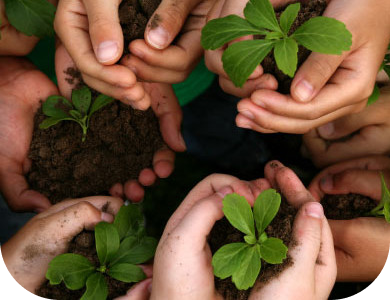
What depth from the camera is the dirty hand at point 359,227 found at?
A: 166 cm

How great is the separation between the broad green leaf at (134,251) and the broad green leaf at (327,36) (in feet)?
2.96

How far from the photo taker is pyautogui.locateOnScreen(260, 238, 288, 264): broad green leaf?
1.19 metres

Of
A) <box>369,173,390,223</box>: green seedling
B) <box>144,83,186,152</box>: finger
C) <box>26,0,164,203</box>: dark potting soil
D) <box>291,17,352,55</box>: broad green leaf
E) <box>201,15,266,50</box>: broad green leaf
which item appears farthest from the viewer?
<box>144,83,186,152</box>: finger

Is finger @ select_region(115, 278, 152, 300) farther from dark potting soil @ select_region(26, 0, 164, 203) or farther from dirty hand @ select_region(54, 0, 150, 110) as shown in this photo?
dirty hand @ select_region(54, 0, 150, 110)

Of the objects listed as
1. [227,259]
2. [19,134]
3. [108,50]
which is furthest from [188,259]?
[19,134]

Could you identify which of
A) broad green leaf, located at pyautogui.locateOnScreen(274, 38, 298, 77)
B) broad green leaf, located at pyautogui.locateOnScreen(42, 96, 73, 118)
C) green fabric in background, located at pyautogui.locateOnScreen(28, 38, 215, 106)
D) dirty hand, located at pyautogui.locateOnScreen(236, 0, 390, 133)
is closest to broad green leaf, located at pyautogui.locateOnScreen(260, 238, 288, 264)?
dirty hand, located at pyautogui.locateOnScreen(236, 0, 390, 133)

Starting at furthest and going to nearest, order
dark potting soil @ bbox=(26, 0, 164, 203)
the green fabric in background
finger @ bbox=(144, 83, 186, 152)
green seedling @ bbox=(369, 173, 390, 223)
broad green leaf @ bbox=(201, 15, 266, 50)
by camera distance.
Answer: the green fabric in background → finger @ bbox=(144, 83, 186, 152) → dark potting soil @ bbox=(26, 0, 164, 203) → green seedling @ bbox=(369, 173, 390, 223) → broad green leaf @ bbox=(201, 15, 266, 50)

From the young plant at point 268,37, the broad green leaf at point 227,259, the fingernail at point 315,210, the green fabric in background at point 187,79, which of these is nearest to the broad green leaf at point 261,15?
the young plant at point 268,37

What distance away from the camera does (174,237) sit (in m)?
1.26

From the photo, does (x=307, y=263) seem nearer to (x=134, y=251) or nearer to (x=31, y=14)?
(x=134, y=251)

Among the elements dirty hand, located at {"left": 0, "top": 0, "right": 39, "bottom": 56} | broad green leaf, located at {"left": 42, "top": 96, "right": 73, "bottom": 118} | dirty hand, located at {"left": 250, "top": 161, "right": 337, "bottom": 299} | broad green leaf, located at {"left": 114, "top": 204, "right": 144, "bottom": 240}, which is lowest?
broad green leaf, located at {"left": 114, "top": 204, "right": 144, "bottom": 240}

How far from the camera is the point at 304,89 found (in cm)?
122

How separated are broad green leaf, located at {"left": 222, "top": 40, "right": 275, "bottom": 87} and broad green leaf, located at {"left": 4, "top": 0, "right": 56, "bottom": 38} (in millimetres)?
900

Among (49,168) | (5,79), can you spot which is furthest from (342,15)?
(5,79)
